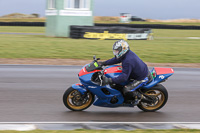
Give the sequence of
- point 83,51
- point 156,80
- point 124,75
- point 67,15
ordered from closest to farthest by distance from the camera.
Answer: point 124,75, point 156,80, point 83,51, point 67,15

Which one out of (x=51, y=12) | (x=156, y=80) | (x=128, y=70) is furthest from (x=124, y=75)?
(x=51, y=12)

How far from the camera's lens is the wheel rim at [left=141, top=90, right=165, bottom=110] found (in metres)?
7.39

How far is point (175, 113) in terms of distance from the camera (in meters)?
7.40

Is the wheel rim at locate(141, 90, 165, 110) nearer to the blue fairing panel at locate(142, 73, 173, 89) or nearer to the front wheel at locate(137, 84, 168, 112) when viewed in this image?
the front wheel at locate(137, 84, 168, 112)

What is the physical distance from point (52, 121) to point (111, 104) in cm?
130

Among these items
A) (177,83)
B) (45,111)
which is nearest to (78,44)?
(177,83)

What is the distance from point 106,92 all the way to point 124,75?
0.54m

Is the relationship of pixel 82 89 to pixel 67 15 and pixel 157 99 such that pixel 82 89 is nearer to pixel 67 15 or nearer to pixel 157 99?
pixel 157 99

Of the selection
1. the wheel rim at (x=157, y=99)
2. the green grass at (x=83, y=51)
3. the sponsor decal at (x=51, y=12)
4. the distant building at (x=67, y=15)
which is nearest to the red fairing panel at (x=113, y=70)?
the wheel rim at (x=157, y=99)

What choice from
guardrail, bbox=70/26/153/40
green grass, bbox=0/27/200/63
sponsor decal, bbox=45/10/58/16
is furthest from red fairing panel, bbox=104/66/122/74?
sponsor decal, bbox=45/10/58/16

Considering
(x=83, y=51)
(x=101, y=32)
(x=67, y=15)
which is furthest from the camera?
(x=67, y=15)

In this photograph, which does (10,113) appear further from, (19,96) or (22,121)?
(19,96)

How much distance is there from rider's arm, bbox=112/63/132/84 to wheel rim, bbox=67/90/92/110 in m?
0.71

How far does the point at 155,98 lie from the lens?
7391 millimetres
